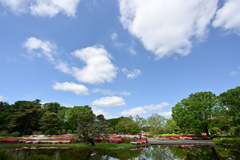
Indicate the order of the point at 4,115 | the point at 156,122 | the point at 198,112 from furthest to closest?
the point at 156,122 < the point at 4,115 < the point at 198,112

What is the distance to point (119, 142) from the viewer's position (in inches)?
1016

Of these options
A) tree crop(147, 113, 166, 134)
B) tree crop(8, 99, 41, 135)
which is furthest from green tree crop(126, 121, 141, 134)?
tree crop(8, 99, 41, 135)

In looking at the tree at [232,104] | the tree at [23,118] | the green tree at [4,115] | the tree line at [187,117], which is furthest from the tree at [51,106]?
the tree at [232,104]

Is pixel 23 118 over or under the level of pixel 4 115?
under

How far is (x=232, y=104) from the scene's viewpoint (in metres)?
30.7

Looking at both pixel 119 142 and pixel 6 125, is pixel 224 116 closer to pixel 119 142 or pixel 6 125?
pixel 119 142

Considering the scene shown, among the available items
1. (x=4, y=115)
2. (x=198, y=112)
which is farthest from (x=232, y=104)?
(x=4, y=115)

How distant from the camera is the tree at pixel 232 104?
94.7ft

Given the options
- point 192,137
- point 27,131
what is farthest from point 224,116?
point 27,131

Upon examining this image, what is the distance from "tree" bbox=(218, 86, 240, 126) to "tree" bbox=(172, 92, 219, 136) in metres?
2.00

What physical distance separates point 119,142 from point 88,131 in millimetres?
8500

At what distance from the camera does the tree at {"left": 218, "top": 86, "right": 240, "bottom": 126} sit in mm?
28875

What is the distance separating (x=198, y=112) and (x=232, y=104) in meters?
7.88

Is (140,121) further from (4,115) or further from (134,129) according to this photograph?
(4,115)
